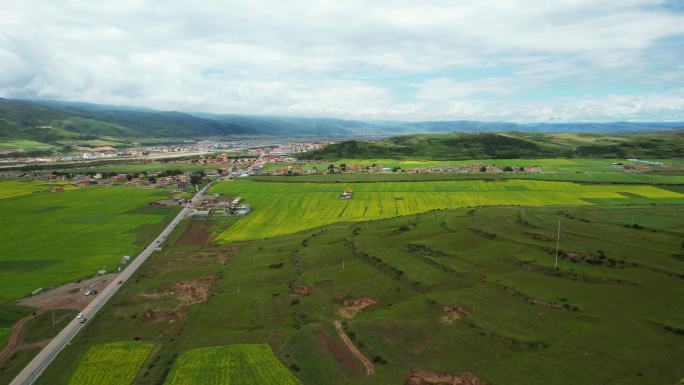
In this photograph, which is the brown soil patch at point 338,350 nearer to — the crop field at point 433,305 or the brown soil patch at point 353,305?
the crop field at point 433,305

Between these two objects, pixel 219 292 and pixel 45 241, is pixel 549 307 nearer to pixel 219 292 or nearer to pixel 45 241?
pixel 219 292

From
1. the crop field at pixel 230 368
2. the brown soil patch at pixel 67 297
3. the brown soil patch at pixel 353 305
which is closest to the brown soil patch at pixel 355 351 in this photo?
the brown soil patch at pixel 353 305

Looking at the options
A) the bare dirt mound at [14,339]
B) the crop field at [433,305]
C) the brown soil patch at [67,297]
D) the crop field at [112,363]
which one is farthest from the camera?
the brown soil patch at [67,297]

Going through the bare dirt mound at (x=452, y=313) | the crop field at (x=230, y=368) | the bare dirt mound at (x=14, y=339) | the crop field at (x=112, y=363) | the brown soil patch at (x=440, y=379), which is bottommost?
the bare dirt mound at (x=14, y=339)

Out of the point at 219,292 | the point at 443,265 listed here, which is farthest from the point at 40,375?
the point at 443,265

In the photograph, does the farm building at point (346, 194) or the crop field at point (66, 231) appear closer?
the crop field at point (66, 231)

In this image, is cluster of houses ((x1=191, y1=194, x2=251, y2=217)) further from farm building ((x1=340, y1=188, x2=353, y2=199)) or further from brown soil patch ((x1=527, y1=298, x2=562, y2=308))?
brown soil patch ((x1=527, y1=298, x2=562, y2=308))
